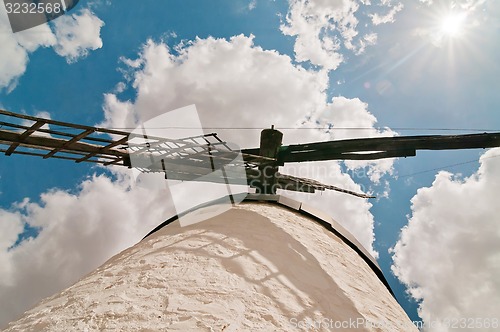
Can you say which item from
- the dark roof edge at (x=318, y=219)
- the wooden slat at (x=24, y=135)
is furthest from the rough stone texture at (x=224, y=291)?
the wooden slat at (x=24, y=135)

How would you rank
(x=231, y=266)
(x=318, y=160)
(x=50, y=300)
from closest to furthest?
(x=50, y=300) → (x=231, y=266) → (x=318, y=160)

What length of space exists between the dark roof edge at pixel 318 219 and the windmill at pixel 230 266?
0.02m

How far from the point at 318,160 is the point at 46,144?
5.50m

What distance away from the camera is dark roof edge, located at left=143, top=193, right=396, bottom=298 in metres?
5.06

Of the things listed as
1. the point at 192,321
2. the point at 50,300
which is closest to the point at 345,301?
the point at 192,321

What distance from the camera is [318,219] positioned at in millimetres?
5270

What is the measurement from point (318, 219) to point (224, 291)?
127 inches

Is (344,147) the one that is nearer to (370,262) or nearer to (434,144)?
(434,144)

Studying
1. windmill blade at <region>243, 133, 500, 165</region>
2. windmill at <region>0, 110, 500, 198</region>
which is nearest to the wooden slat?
windmill at <region>0, 110, 500, 198</region>

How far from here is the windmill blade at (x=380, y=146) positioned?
538 centimetres

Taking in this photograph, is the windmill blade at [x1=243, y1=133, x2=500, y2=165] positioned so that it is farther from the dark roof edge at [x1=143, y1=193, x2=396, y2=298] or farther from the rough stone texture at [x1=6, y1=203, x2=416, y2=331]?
the rough stone texture at [x1=6, y1=203, x2=416, y2=331]

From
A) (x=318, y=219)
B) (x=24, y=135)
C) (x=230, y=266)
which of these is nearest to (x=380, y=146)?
(x=318, y=219)

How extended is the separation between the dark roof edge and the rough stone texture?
1012 mm

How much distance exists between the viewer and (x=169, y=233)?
159 inches
